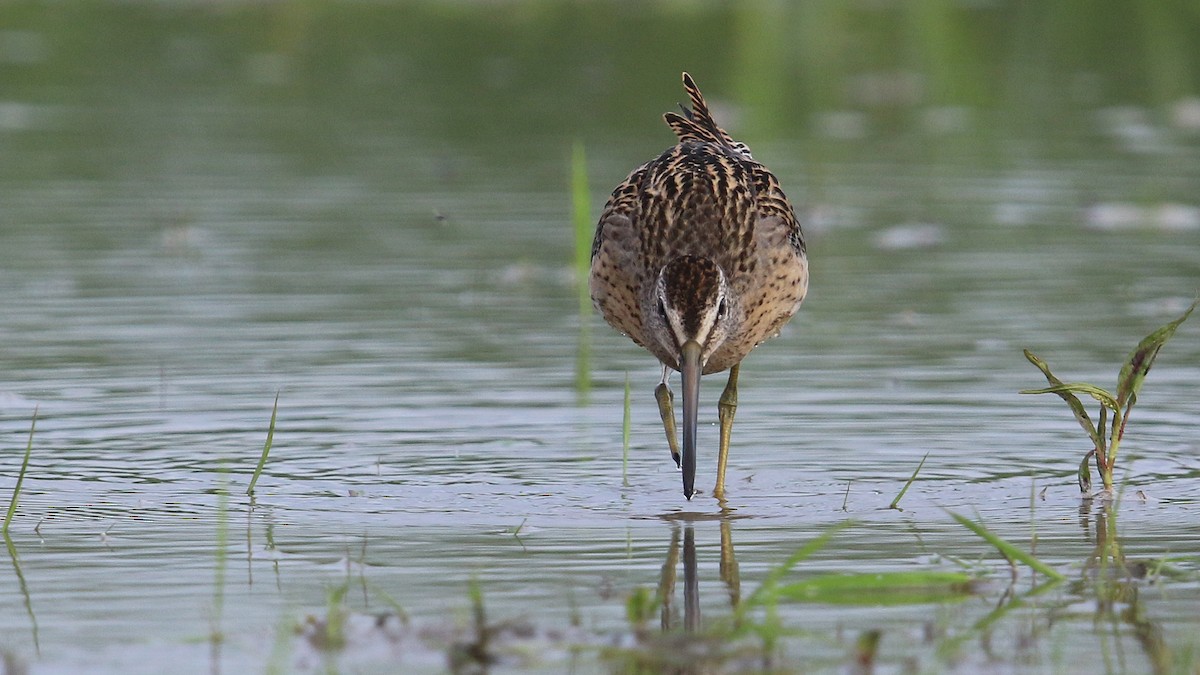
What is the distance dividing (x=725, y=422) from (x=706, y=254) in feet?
2.13

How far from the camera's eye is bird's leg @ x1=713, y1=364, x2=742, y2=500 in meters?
6.73

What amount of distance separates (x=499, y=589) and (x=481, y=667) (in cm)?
79

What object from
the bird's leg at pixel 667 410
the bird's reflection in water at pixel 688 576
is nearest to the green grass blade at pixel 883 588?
the bird's reflection in water at pixel 688 576

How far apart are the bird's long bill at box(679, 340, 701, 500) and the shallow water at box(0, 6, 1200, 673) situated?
0.16 meters

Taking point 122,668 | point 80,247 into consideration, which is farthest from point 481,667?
point 80,247

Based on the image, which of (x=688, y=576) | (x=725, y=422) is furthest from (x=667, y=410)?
(x=688, y=576)

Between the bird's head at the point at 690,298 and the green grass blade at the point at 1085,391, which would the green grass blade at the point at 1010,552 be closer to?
the green grass blade at the point at 1085,391

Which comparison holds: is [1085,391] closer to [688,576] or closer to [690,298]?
[690,298]

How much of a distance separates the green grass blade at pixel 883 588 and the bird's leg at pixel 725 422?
1.57 meters

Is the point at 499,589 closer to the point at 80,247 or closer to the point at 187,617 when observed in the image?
the point at 187,617

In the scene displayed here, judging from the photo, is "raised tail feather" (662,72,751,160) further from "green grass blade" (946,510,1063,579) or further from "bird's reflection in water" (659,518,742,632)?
"green grass blade" (946,510,1063,579)

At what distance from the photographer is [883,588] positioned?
5.10 metres

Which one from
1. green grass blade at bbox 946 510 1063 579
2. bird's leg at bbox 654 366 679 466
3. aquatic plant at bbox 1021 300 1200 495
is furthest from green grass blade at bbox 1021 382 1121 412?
bird's leg at bbox 654 366 679 466

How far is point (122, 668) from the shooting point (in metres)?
4.42
